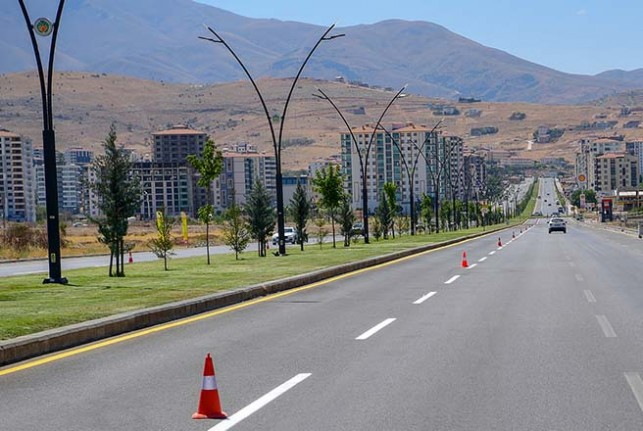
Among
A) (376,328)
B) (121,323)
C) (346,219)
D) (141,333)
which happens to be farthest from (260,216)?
(376,328)

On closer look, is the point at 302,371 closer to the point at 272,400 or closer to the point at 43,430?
the point at 272,400

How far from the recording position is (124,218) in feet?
88.9

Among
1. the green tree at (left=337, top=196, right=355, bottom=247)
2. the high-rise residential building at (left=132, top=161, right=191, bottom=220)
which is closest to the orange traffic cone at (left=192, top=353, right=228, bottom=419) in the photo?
the green tree at (left=337, top=196, right=355, bottom=247)

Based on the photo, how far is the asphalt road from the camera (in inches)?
337

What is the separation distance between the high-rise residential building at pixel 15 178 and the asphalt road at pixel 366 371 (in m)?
160

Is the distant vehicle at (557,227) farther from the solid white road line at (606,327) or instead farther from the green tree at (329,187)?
the solid white road line at (606,327)

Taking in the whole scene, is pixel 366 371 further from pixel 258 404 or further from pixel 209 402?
pixel 209 402

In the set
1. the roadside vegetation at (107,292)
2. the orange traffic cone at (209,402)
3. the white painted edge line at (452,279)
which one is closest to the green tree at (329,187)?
the roadside vegetation at (107,292)

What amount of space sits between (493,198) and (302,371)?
18572cm

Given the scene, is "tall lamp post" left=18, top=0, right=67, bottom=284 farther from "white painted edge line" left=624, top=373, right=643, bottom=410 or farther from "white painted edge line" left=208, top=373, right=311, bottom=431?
"white painted edge line" left=624, top=373, right=643, bottom=410

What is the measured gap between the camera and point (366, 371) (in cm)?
1093

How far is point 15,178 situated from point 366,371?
175m

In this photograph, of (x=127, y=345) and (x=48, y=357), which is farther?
(x=127, y=345)

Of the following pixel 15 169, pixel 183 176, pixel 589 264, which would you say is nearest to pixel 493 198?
pixel 183 176
